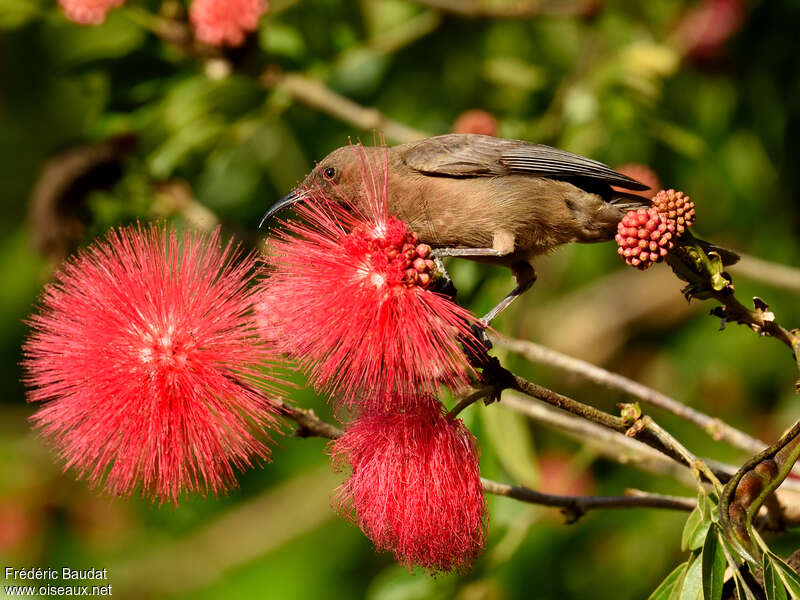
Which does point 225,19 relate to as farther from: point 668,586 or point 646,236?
point 668,586

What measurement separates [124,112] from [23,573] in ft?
9.43

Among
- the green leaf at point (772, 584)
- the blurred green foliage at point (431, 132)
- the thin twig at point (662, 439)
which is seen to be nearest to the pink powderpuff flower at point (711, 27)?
the blurred green foliage at point (431, 132)

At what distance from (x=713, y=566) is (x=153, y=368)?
1.74m

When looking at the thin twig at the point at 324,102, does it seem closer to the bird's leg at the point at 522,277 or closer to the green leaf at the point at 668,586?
the bird's leg at the point at 522,277

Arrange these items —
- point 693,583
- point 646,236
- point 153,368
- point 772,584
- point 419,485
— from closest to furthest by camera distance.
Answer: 1. point 772,584
2. point 693,583
3. point 646,236
4. point 419,485
5. point 153,368

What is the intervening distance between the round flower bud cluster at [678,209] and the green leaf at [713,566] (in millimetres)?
864

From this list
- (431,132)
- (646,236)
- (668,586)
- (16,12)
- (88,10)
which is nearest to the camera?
(668,586)

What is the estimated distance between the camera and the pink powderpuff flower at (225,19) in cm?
498

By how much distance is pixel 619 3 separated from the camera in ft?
21.7

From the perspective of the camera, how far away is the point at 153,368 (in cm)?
294

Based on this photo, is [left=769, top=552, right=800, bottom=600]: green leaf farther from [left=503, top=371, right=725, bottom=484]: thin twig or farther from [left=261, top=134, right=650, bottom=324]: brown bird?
[left=261, top=134, right=650, bottom=324]: brown bird

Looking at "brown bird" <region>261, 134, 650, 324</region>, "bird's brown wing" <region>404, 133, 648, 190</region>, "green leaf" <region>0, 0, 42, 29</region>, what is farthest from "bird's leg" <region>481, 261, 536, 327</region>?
"green leaf" <region>0, 0, 42, 29</region>

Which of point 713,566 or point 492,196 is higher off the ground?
point 492,196

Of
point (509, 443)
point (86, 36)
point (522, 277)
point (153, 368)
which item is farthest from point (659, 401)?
point (86, 36)
